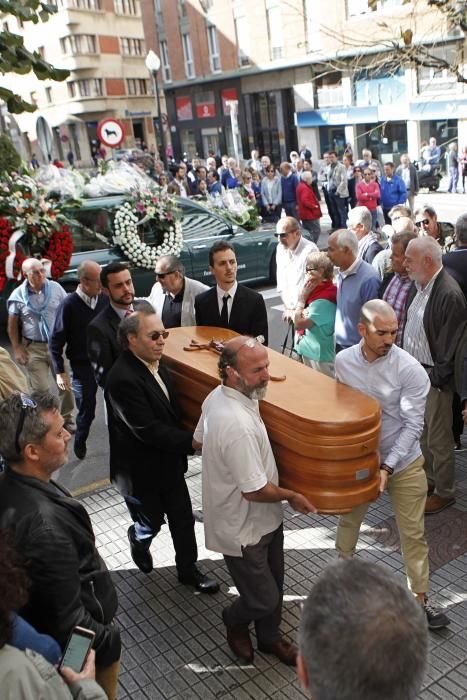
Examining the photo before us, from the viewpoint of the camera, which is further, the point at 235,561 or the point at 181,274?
the point at 181,274

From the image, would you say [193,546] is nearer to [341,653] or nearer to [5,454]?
[5,454]

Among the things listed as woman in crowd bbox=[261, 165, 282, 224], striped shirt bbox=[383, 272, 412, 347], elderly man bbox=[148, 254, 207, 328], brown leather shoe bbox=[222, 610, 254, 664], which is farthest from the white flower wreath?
brown leather shoe bbox=[222, 610, 254, 664]

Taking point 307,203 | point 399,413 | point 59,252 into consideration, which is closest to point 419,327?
point 399,413

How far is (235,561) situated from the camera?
3.37m

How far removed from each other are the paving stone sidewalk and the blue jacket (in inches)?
425

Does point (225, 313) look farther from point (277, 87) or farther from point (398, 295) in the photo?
point (277, 87)

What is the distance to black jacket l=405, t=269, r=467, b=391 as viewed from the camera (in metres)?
4.42

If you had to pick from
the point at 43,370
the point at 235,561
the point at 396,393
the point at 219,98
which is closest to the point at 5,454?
the point at 235,561

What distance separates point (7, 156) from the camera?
367 cm

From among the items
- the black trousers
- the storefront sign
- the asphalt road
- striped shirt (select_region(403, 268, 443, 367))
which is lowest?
the asphalt road

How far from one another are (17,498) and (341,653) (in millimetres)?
1463

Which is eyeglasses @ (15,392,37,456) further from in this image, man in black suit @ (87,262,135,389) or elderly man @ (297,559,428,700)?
man in black suit @ (87,262,135,389)

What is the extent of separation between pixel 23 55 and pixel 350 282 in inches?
107

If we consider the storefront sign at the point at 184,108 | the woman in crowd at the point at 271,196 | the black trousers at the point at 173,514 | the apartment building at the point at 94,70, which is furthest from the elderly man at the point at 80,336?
the apartment building at the point at 94,70
